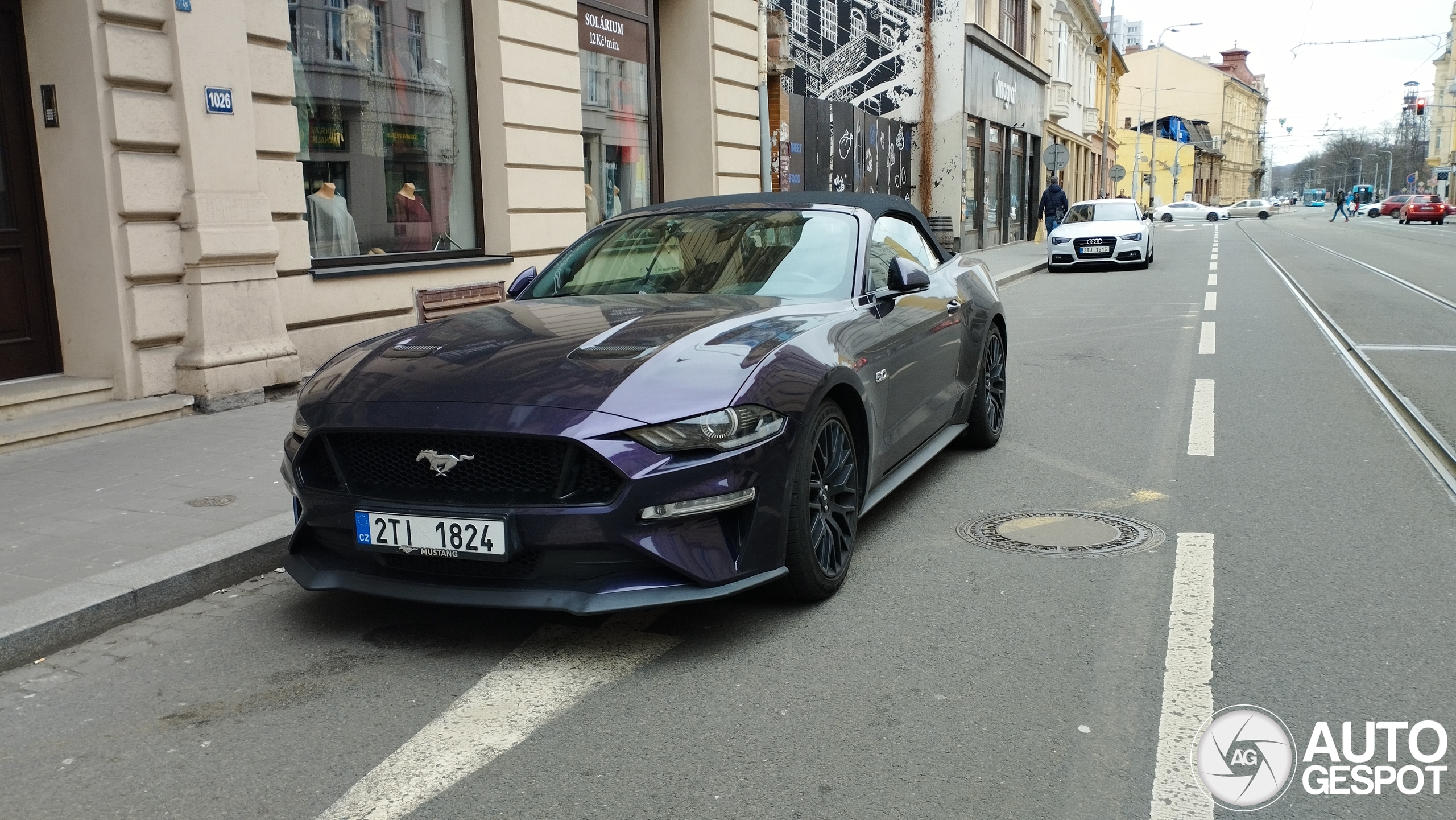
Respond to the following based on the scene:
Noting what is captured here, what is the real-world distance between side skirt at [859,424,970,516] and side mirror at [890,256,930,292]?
82 cm

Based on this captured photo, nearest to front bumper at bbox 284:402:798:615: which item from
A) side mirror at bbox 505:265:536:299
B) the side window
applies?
side mirror at bbox 505:265:536:299

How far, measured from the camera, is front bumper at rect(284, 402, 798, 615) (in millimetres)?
3564

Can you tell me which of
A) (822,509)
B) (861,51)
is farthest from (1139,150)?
(822,509)

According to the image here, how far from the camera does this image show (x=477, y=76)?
1127 cm

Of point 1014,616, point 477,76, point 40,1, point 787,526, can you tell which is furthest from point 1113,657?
point 477,76

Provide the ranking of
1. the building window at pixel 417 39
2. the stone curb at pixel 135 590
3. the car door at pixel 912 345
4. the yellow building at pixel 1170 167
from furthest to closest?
the yellow building at pixel 1170 167 < the building window at pixel 417 39 < the car door at pixel 912 345 < the stone curb at pixel 135 590

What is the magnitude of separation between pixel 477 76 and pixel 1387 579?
9.22m

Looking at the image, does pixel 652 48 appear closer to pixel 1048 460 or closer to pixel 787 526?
pixel 1048 460

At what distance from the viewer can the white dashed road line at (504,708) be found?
293cm

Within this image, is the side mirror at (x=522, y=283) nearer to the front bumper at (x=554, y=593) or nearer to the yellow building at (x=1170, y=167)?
the front bumper at (x=554, y=593)

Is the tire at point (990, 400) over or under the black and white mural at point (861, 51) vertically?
under

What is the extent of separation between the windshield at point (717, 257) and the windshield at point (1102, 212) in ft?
68.2

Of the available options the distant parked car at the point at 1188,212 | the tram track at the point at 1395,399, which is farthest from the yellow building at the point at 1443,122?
the tram track at the point at 1395,399

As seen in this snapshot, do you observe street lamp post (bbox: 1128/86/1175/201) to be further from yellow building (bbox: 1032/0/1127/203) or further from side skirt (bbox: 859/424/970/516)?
side skirt (bbox: 859/424/970/516)
